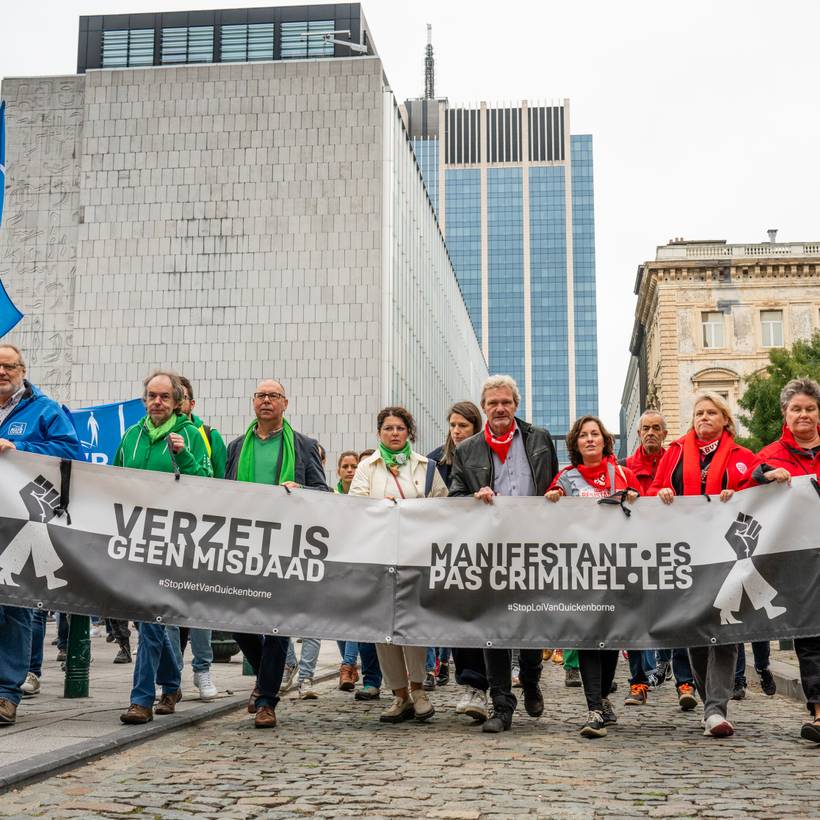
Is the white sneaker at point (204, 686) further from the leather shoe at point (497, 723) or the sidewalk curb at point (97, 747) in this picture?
the leather shoe at point (497, 723)

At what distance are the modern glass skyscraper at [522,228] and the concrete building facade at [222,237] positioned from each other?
315 ft

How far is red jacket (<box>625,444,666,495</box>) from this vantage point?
30.3 ft

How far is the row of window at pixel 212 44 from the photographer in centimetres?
6619

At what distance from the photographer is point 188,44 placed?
6725cm

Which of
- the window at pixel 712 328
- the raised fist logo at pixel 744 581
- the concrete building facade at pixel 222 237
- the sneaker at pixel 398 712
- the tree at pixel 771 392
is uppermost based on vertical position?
the concrete building facade at pixel 222 237

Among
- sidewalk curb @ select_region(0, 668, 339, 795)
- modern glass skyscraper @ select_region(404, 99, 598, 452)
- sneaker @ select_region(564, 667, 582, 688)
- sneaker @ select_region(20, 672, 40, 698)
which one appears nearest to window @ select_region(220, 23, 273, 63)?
sneaker @ select_region(564, 667, 582, 688)

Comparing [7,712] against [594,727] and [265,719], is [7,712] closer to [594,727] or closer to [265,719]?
[265,719]

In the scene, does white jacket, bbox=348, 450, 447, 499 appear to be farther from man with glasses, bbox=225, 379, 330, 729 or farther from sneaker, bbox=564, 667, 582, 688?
sneaker, bbox=564, 667, 582, 688

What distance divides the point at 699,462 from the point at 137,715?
368cm

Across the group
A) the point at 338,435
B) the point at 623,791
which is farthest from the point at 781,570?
the point at 338,435

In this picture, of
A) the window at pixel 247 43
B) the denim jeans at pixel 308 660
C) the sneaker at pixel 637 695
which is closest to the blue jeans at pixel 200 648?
the denim jeans at pixel 308 660

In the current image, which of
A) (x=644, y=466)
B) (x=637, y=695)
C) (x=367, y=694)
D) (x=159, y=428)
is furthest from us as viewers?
(x=644, y=466)

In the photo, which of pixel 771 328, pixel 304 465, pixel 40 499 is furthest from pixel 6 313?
pixel 771 328

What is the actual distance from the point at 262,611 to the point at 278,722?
2.59 feet
